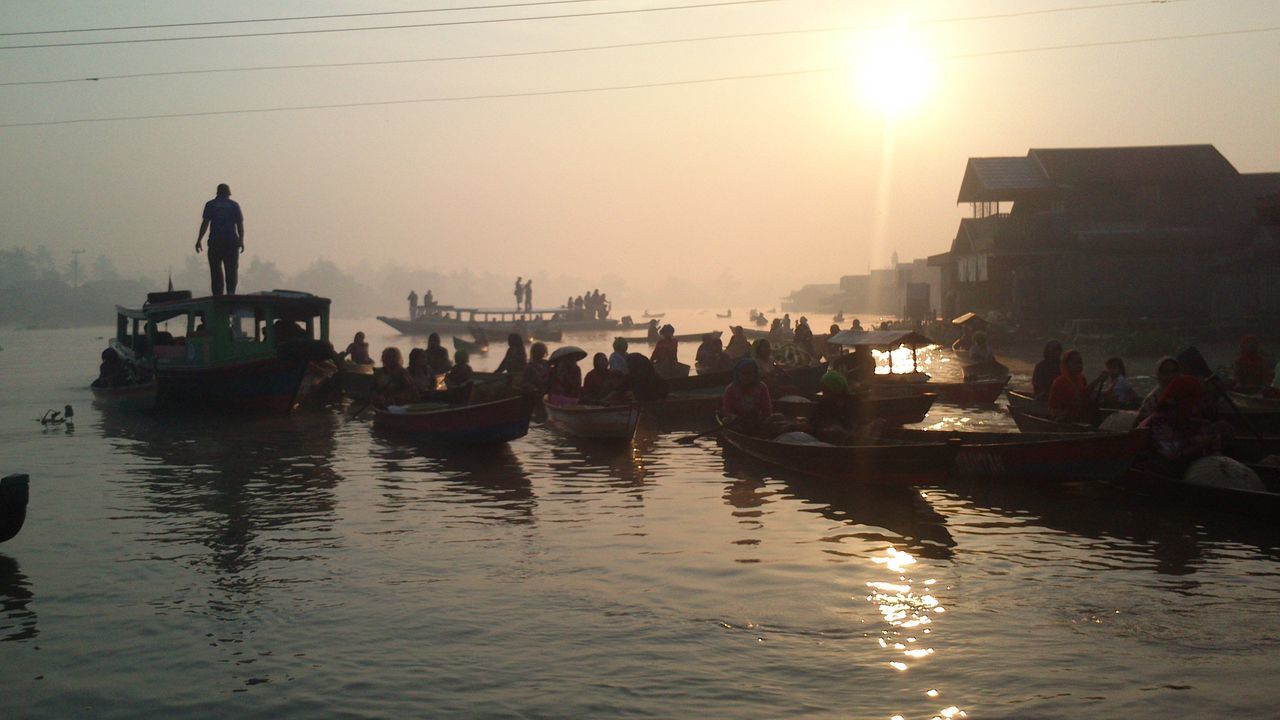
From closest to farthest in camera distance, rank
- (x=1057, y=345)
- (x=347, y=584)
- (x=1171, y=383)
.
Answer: (x=347, y=584), (x=1171, y=383), (x=1057, y=345)

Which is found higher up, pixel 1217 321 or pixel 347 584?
pixel 1217 321

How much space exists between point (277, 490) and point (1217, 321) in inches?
1317

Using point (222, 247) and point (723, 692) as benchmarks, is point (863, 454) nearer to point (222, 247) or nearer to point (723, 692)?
point (723, 692)

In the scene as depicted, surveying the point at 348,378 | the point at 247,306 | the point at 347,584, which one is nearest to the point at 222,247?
the point at 247,306

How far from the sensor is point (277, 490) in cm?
1622

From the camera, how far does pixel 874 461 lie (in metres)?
13.9

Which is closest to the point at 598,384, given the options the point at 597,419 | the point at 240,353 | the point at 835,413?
the point at 597,419

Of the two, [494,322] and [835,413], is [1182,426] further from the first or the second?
[494,322]

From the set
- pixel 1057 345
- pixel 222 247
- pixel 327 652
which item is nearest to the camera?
pixel 327 652

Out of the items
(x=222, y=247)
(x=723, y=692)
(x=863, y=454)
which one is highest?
(x=222, y=247)

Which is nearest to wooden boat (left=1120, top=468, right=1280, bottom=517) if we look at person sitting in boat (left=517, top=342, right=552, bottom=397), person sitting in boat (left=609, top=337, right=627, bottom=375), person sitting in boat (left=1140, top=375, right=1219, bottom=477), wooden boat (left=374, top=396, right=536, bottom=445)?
person sitting in boat (left=1140, top=375, right=1219, bottom=477)

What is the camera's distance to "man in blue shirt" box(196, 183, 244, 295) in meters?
25.1

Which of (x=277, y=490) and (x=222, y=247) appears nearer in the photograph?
(x=277, y=490)

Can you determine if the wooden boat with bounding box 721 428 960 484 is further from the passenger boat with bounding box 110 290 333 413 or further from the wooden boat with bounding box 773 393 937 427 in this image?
the passenger boat with bounding box 110 290 333 413
